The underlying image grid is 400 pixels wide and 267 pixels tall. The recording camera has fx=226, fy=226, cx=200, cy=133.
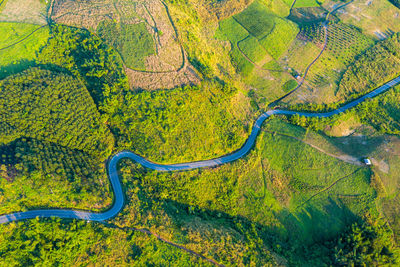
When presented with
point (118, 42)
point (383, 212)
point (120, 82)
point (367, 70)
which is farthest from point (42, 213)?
point (367, 70)

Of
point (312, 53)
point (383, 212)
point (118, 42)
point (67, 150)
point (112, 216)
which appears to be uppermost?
point (118, 42)

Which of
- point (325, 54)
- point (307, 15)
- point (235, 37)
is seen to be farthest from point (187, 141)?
point (307, 15)

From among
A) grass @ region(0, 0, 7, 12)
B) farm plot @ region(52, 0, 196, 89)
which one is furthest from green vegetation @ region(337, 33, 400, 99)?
grass @ region(0, 0, 7, 12)

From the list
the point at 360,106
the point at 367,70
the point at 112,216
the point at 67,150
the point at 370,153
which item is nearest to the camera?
the point at 112,216

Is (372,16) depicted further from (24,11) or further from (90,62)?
(24,11)

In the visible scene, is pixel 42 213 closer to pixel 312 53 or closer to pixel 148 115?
pixel 148 115

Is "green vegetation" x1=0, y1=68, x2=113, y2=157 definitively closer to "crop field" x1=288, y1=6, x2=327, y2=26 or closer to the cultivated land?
the cultivated land

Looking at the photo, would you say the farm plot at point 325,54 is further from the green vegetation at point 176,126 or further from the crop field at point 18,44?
the crop field at point 18,44
